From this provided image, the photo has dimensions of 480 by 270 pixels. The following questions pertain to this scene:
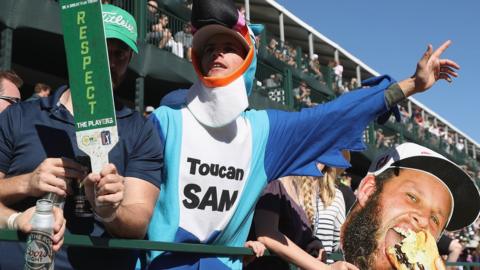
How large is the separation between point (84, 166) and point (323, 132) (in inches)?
49.8

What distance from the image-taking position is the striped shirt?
380cm

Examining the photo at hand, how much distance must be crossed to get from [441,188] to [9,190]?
6.77ft

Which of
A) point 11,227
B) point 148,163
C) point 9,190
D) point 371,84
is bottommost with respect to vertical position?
point 11,227

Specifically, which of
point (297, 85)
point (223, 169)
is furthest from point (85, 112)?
point (297, 85)

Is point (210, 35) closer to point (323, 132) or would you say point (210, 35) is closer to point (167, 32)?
point (323, 132)

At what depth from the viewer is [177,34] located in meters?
11.0

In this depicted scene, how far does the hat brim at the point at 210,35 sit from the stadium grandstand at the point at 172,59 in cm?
91

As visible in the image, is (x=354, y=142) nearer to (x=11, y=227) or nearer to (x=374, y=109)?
(x=374, y=109)

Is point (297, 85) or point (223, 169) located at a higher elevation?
point (297, 85)

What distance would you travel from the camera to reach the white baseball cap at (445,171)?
2752 millimetres

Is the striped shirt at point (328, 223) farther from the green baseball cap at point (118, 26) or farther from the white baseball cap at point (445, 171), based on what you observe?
the green baseball cap at point (118, 26)

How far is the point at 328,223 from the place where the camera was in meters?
3.84

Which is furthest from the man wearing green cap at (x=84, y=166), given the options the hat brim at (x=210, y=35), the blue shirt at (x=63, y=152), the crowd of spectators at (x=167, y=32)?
the crowd of spectators at (x=167, y=32)

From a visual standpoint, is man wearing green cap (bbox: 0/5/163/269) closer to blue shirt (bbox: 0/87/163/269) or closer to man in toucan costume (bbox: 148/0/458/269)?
blue shirt (bbox: 0/87/163/269)
